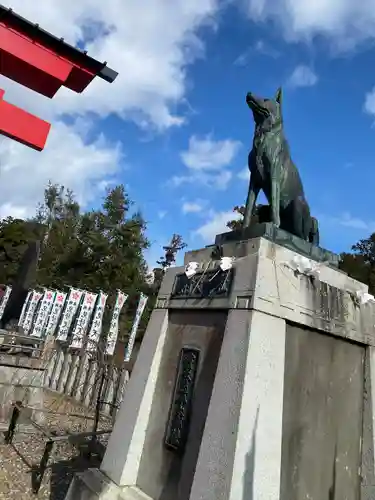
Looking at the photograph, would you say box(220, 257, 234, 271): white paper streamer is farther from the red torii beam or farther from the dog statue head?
the red torii beam

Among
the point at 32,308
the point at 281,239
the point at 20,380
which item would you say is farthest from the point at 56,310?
the point at 281,239

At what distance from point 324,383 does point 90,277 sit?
→ 2395 cm

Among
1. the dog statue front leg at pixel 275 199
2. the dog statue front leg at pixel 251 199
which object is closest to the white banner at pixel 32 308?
the dog statue front leg at pixel 251 199

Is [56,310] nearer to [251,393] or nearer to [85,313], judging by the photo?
[85,313]

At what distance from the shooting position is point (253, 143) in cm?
466

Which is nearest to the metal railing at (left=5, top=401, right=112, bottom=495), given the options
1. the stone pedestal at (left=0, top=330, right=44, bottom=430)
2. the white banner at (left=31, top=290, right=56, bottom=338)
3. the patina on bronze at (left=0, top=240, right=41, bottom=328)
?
the stone pedestal at (left=0, top=330, right=44, bottom=430)

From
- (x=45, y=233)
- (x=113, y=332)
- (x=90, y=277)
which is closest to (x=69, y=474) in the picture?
(x=113, y=332)

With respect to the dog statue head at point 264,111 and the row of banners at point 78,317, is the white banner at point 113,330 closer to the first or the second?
the row of banners at point 78,317

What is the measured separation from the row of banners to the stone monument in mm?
10534

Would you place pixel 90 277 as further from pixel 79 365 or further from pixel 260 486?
pixel 260 486

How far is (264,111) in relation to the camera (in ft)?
15.0

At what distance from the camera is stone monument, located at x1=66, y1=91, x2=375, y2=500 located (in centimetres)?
311

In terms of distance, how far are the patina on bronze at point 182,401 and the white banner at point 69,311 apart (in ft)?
44.6

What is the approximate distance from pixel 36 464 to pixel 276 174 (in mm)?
5800
